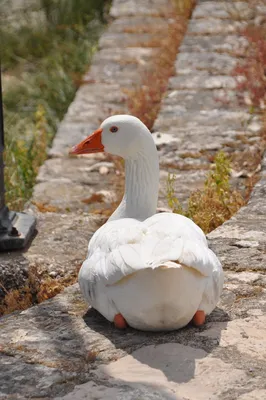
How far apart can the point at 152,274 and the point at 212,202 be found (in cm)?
203

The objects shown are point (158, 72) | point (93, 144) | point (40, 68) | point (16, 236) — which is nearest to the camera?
point (93, 144)

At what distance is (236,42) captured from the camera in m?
9.02

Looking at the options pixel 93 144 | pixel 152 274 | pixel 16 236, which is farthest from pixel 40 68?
pixel 152 274

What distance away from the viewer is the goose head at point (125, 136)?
4.41m

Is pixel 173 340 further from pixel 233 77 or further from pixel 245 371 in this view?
pixel 233 77

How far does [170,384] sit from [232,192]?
2646mm

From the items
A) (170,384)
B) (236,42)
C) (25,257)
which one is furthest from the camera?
(236,42)

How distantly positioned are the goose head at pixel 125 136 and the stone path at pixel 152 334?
74cm

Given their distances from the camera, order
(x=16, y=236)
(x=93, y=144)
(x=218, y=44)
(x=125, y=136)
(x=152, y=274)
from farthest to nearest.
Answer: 1. (x=218, y=44)
2. (x=16, y=236)
3. (x=93, y=144)
4. (x=125, y=136)
5. (x=152, y=274)

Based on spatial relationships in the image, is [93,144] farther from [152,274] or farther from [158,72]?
[158,72]

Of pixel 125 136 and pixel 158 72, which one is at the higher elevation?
pixel 125 136

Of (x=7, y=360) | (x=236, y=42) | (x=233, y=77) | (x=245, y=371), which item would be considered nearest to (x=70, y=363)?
(x=7, y=360)

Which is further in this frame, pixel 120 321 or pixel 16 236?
pixel 16 236

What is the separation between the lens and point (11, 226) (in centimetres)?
557
